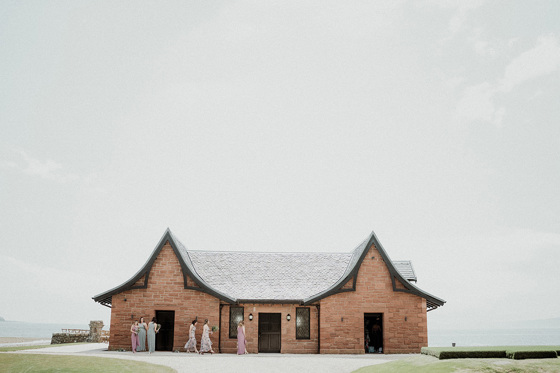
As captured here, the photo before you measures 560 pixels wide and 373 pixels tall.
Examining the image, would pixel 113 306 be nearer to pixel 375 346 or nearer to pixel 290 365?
pixel 290 365

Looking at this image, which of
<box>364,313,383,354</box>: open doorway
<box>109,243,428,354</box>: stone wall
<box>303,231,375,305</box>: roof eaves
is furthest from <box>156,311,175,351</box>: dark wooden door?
<box>364,313,383,354</box>: open doorway

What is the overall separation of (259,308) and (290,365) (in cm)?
694

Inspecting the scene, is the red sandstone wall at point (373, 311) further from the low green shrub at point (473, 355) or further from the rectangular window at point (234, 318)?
the low green shrub at point (473, 355)

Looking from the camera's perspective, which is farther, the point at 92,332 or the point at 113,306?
the point at 92,332

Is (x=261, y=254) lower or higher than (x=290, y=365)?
higher

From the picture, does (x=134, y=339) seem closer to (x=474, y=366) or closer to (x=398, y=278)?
(x=398, y=278)

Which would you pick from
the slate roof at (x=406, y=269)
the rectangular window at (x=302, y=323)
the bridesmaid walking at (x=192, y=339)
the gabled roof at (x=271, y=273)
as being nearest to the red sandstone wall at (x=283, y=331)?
the rectangular window at (x=302, y=323)

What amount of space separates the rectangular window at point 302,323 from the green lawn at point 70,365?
30.5ft

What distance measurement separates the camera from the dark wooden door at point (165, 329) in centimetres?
2584

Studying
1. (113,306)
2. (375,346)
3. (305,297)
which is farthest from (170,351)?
(375,346)

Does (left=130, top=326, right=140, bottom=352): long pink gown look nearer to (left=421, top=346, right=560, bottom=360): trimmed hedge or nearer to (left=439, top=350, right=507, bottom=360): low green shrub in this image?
(left=421, top=346, right=560, bottom=360): trimmed hedge

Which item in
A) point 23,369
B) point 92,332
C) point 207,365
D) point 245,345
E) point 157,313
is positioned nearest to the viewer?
point 23,369

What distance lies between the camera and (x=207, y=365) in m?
17.8

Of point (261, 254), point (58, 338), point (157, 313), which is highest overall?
point (261, 254)
